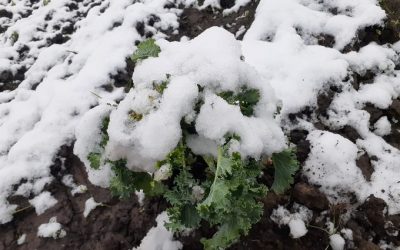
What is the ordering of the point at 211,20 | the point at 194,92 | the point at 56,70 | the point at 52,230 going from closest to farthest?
the point at 194,92 < the point at 52,230 < the point at 56,70 < the point at 211,20

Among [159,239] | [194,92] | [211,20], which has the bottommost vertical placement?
[159,239]

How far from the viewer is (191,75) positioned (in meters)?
2.38

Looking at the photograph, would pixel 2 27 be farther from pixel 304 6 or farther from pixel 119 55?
pixel 304 6

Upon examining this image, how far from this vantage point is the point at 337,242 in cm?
276

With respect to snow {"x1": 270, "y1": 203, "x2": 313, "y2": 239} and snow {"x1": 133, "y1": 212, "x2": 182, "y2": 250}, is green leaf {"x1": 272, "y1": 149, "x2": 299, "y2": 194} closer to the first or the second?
snow {"x1": 270, "y1": 203, "x2": 313, "y2": 239}

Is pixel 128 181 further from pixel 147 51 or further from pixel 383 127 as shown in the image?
pixel 383 127

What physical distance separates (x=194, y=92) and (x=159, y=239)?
1.27m

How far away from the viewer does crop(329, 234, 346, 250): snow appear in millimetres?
2756

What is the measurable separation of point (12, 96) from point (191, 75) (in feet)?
9.34

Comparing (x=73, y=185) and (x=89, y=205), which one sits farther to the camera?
(x=73, y=185)

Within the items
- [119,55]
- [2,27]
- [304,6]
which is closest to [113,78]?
[119,55]

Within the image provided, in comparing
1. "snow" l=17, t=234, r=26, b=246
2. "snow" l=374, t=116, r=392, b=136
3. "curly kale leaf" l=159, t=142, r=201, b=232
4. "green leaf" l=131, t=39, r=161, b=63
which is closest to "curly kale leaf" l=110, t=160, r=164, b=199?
"curly kale leaf" l=159, t=142, r=201, b=232

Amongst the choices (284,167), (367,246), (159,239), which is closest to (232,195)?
(284,167)

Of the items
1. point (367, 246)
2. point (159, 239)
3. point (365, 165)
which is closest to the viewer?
point (367, 246)
